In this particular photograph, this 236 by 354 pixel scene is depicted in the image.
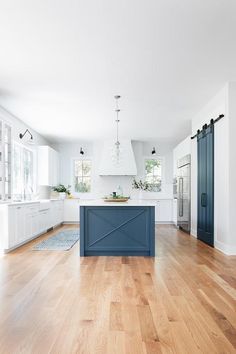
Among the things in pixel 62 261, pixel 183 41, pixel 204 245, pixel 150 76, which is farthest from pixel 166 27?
pixel 204 245

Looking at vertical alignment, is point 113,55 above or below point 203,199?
above

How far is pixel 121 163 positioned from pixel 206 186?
408 centimetres

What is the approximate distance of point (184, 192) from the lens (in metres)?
7.75

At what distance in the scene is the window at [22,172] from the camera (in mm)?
7104

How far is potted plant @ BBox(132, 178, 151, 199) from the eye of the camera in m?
10.1

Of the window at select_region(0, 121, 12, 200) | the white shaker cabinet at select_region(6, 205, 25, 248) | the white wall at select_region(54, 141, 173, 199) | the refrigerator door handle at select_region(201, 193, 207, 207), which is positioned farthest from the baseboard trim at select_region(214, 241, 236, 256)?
the white wall at select_region(54, 141, 173, 199)

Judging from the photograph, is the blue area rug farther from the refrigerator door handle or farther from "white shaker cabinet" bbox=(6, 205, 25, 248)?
the refrigerator door handle

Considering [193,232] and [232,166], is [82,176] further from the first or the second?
[232,166]

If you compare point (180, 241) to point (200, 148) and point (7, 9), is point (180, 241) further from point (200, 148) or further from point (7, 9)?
point (7, 9)

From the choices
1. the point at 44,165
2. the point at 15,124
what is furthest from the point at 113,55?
the point at 44,165

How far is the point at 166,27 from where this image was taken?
3.28m

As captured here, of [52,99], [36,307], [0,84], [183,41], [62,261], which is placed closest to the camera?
[36,307]

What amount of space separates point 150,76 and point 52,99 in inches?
79.8

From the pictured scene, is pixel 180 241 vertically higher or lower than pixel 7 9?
lower
